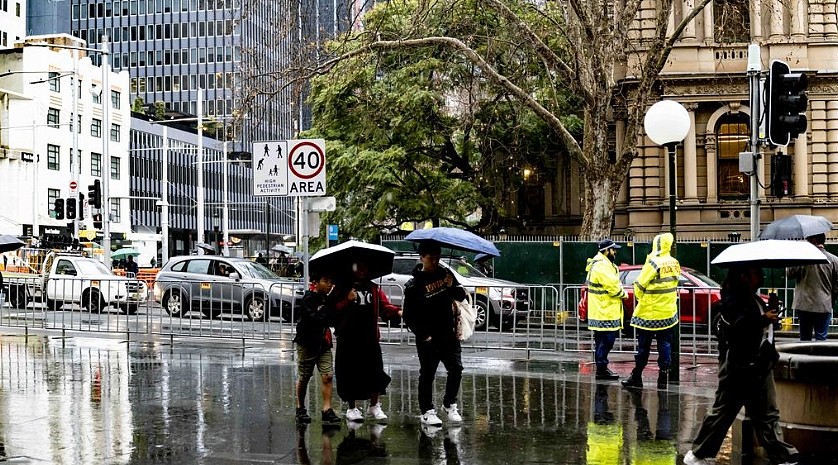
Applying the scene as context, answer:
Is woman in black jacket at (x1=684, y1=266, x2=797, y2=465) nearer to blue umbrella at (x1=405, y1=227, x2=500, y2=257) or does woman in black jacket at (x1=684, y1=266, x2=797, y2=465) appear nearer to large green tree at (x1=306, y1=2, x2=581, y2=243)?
blue umbrella at (x1=405, y1=227, x2=500, y2=257)

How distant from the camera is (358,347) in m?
10.5

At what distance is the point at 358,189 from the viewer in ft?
127

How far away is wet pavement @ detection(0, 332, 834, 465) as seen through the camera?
9062mm

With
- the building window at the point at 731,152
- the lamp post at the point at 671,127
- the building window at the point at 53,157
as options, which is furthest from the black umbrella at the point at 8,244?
the building window at the point at 53,157

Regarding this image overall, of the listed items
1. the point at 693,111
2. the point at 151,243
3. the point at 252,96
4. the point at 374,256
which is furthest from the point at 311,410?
the point at 151,243

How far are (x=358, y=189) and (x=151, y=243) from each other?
5781 cm

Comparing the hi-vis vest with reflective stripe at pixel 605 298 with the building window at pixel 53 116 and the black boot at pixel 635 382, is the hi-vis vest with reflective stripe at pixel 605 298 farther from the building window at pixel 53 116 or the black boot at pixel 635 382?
the building window at pixel 53 116

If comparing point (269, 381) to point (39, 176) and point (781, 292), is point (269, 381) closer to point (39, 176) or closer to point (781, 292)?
point (781, 292)

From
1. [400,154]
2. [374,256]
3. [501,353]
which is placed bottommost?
[501,353]

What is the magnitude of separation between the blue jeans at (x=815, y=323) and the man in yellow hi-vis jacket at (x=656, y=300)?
1.72 metres

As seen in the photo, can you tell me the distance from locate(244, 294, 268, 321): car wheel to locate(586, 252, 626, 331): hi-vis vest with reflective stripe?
23.5 feet

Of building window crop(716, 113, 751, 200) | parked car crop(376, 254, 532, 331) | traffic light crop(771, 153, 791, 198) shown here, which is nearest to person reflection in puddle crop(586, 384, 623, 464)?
parked car crop(376, 254, 532, 331)

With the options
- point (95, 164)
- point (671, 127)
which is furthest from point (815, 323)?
point (95, 164)

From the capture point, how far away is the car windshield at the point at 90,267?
109 feet
